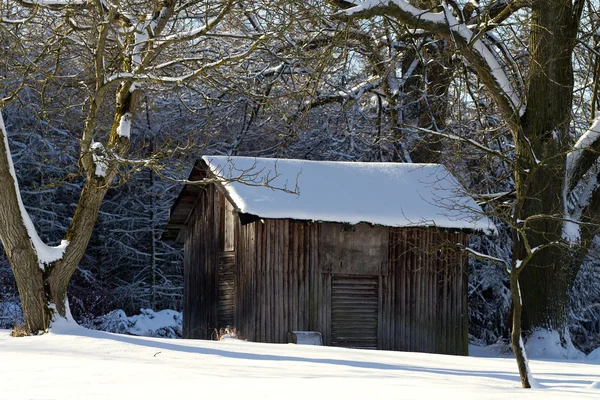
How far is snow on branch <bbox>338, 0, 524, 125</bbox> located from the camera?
14.6 meters

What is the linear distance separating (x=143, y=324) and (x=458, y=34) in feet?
49.8

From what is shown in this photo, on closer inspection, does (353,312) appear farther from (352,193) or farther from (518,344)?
(518,344)

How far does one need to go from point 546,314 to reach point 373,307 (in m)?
3.69

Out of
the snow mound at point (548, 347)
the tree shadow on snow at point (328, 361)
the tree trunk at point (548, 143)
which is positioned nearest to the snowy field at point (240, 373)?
the tree shadow on snow at point (328, 361)

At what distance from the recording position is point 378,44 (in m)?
22.5

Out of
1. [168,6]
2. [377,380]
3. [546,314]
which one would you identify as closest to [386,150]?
[546,314]

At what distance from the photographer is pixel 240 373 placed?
28.0ft

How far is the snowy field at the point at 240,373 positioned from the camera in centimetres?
710

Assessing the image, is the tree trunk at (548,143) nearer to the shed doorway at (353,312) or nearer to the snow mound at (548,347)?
the snow mound at (548,347)

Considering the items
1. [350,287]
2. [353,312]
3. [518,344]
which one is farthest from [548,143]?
[518,344]

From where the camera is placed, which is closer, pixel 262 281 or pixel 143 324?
pixel 262 281

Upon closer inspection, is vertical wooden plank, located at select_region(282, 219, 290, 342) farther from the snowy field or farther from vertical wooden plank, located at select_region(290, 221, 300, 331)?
the snowy field

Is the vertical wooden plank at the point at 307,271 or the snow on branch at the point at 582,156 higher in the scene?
the snow on branch at the point at 582,156

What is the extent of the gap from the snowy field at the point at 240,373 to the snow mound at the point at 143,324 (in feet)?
45.6
